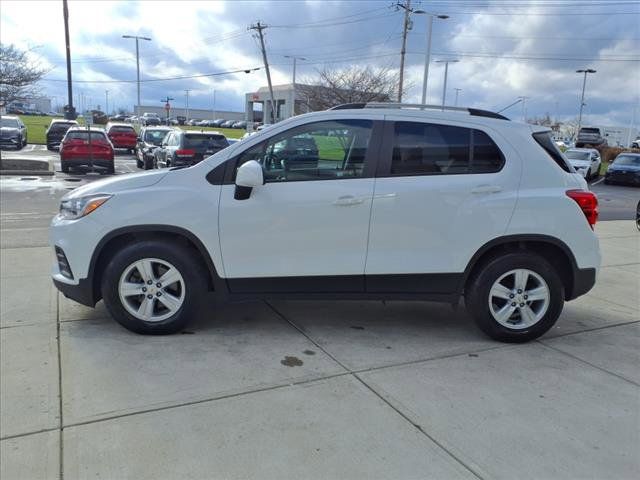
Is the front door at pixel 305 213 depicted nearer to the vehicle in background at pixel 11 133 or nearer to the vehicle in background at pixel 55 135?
the vehicle in background at pixel 11 133

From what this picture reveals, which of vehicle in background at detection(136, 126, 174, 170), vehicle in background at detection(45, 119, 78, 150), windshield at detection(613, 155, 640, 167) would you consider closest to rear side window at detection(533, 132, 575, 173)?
vehicle in background at detection(136, 126, 174, 170)

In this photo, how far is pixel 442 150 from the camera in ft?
14.6

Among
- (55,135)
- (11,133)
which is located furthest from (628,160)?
(11,133)

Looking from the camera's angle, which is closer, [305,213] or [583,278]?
[305,213]

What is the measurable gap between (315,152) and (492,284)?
5.83ft

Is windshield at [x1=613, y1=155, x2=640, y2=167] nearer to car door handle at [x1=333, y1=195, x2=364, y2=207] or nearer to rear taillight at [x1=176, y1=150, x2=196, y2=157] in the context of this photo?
rear taillight at [x1=176, y1=150, x2=196, y2=157]

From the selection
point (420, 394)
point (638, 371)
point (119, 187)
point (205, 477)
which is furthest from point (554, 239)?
point (119, 187)

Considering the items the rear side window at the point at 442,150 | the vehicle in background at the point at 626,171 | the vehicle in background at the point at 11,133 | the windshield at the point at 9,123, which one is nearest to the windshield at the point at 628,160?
the vehicle in background at the point at 626,171

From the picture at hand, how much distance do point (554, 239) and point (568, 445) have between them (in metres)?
1.87

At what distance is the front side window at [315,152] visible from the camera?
14.4 ft

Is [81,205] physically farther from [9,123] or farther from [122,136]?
[9,123]

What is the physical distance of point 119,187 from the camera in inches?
174

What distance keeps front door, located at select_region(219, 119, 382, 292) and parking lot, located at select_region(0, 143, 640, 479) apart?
53 centimetres

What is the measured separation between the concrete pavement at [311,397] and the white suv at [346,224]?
39 centimetres
